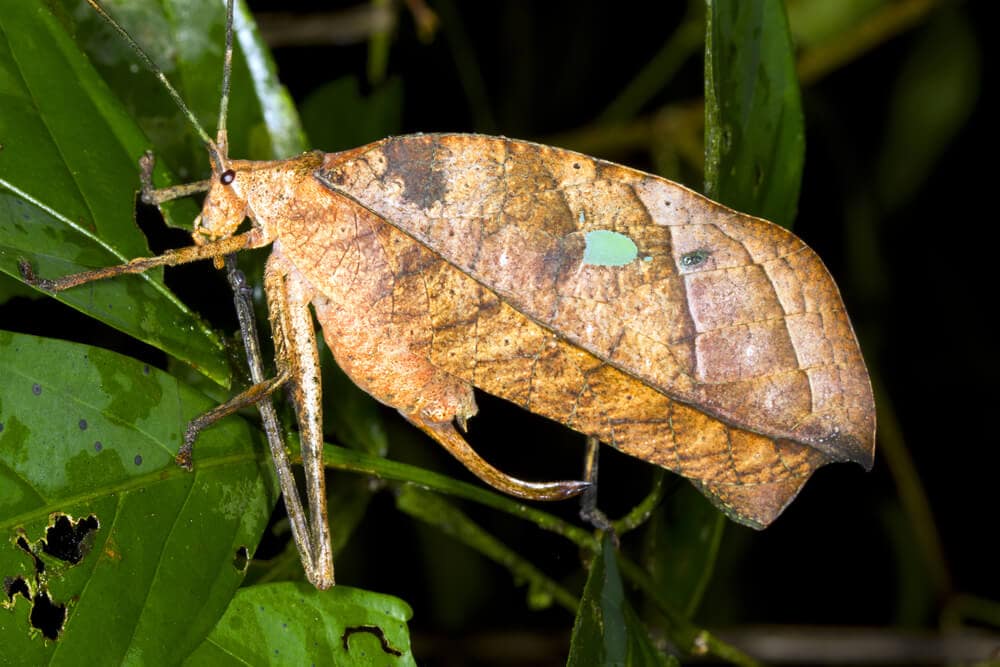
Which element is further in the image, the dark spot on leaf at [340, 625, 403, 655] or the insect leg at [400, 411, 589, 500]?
the insect leg at [400, 411, 589, 500]

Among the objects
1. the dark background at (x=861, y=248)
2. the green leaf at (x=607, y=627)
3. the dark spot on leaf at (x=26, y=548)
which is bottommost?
the dark spot on leaf at (x=26, y=548)

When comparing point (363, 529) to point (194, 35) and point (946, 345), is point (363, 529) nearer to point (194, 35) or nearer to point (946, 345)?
point (194, 35)

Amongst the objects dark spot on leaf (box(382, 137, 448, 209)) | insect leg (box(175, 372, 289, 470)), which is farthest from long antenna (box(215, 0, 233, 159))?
insect leg (box(175, 372, 289, 470))

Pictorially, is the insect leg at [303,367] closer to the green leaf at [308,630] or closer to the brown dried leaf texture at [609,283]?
the brown dried leaf texture at [609,283]

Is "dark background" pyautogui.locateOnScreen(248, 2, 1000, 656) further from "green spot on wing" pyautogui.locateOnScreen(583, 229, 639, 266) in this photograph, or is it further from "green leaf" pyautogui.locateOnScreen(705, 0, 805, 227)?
"green spot on wing" pyautogui.locateOnScreen(583, 229, 639, 266)

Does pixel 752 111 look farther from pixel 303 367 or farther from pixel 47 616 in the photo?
pixel 47 616

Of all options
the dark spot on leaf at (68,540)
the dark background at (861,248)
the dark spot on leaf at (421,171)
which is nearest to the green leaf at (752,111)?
the dark spot on leaf at (421,171)
